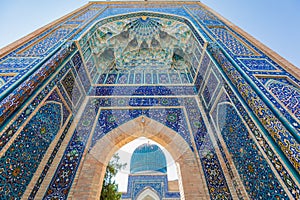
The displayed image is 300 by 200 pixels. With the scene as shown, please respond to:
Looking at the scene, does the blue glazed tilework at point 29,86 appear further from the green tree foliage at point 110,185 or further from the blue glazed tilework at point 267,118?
the green tree foliage at point 110,185

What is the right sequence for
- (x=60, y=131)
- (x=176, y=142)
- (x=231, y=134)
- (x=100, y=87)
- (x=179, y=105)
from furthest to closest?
(x=100, y=87)
(x=179, y=105)
(x=176, y=142)
(x=60, y=131)
(x=231, y=134)

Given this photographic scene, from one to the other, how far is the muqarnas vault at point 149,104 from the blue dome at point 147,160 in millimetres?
9123

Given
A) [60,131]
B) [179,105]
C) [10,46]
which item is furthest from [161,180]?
[10,46]

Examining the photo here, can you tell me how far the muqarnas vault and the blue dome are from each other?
912 cm

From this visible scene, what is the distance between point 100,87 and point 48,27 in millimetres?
1850

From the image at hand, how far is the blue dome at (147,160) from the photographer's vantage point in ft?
41.2

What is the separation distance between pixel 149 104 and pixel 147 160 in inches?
386

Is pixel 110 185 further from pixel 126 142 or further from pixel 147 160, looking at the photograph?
pixel 147 160

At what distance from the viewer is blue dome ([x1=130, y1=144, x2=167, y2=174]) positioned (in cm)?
1255

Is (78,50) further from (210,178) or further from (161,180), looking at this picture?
(161,180)

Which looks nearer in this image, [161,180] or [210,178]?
[210,178]

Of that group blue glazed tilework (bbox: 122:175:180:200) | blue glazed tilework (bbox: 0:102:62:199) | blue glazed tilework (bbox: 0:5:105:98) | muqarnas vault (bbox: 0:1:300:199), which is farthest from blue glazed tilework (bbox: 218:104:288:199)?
blue glazed tilework (bbox: 122:175:180:200)

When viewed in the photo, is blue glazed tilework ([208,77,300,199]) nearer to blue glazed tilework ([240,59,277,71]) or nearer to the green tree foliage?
blue glazed tilework ([240,59,277,71])

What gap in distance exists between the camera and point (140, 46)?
5.47 m
